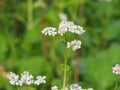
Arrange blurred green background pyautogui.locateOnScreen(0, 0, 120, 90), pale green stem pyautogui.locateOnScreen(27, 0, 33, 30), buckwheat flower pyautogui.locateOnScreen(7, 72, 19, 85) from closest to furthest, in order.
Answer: buckwheat flower pyautogui.locateOnScreen(7, 72, 19, 85)
blurred green background pyautogui.locateOnScreen(0, 0, 120, 90)
pale green stem pyautogui.locateOnScreen(27, 0, 33, 30)

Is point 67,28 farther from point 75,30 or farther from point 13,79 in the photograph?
point 13,79

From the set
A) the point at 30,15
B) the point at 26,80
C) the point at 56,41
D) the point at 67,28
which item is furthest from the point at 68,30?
the point at 30,15

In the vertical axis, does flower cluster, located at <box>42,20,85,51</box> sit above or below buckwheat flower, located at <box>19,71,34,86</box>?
above

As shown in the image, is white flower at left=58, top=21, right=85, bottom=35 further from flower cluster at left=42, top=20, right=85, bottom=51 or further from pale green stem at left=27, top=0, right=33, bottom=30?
pale green stem at left=27, top=0, right=33, bottom=30

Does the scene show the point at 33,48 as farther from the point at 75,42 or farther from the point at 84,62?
the point at 75,42

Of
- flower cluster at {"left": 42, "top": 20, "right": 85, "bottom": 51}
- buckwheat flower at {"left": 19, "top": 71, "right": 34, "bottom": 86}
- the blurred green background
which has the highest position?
the blurred green background

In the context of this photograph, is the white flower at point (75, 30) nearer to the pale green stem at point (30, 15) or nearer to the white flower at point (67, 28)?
the white flower at point (67, 28)

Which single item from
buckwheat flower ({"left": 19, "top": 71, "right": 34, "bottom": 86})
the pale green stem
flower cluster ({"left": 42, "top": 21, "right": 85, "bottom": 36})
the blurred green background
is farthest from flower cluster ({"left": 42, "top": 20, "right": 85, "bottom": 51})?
the pale green stem

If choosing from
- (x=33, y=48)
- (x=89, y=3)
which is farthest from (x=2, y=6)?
(x=89, y=3)

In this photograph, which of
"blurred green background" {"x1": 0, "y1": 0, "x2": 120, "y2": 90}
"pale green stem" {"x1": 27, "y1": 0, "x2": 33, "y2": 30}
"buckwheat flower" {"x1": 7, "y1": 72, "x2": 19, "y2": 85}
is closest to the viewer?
"buckwheat flower" {"x1": 7, "y1": 72, "x2": 19, "y2": 85}
